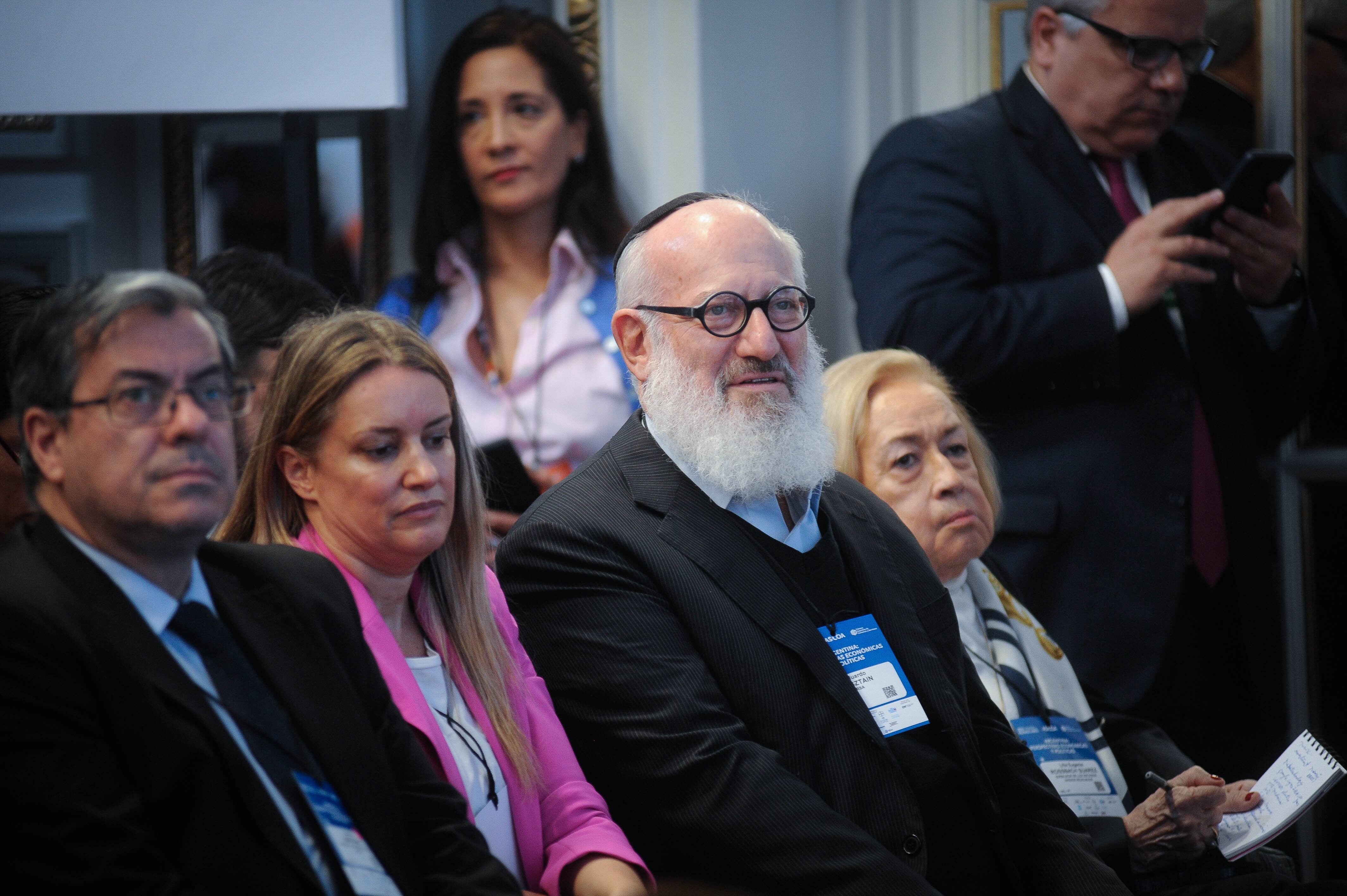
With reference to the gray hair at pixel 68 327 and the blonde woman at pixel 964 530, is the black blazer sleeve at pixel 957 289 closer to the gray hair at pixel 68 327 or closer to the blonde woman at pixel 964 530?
the blonde woman at pixel 964 530

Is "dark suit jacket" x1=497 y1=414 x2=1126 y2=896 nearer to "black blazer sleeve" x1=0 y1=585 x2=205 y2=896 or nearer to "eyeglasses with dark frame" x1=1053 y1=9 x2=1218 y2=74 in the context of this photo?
"black blazer sleeve" x1=0 y1=585 x2=205 y2=896

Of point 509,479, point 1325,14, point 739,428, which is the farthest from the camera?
point 1325,14

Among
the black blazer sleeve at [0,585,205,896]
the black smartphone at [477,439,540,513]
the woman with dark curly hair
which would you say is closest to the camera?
the black blazer sleeve at [0,585,205,896]

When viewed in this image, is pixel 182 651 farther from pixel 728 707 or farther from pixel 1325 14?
pixel 1325 14

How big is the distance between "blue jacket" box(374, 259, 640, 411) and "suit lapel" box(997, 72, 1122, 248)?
1149 mm

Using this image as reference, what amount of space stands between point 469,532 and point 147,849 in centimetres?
91

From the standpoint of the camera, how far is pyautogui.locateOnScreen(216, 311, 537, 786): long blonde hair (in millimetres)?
2143

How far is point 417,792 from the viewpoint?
181cm

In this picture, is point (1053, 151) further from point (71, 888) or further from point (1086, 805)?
point (71, 888)

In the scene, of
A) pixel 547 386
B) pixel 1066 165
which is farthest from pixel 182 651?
pixel 1066 165

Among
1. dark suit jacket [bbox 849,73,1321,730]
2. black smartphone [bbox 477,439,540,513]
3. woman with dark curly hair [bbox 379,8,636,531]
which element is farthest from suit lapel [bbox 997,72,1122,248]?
black smartphone [bbox 477,439,540,513]

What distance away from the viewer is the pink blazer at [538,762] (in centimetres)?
207

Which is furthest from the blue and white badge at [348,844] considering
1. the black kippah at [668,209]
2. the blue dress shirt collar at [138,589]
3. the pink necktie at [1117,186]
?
the pink necktie at [1117,186]

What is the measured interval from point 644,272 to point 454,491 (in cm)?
59
